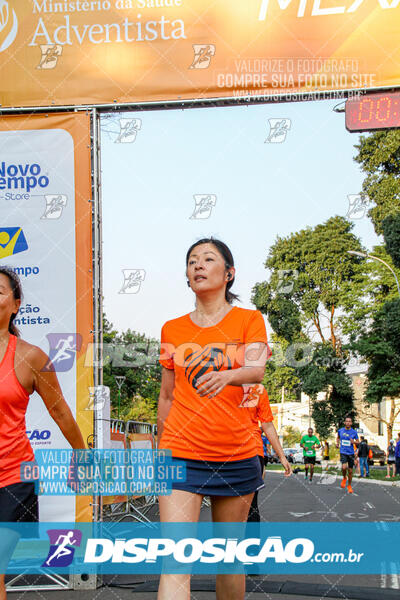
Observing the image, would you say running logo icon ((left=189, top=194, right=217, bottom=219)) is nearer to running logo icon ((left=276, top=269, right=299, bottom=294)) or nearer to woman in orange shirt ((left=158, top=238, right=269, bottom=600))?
woman in orange shirt ((left=158, top=238, right=269, bottom=600))

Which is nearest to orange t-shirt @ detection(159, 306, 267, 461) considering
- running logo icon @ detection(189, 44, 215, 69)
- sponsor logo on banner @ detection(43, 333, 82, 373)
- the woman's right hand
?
the woman's right hand

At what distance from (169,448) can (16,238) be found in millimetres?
3365

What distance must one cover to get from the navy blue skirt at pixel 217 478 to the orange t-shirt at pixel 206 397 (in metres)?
0.03

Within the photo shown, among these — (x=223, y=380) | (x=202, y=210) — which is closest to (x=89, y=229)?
(x=202, y=210)

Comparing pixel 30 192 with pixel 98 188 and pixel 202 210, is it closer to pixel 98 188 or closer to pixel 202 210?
pixel 98 188

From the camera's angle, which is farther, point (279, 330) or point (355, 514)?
point (279, 330)

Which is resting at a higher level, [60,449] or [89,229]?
[89,229]

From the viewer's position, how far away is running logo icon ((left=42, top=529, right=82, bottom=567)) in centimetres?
610

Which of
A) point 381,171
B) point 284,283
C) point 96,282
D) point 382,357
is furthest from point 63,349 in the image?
point 381,171

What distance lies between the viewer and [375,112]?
6.11 meters

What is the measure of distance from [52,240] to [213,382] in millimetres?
3296

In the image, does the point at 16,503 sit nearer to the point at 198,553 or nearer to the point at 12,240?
the point at 198,553

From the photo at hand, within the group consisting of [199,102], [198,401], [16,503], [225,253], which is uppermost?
[199,102]

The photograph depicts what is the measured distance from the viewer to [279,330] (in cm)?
1816
